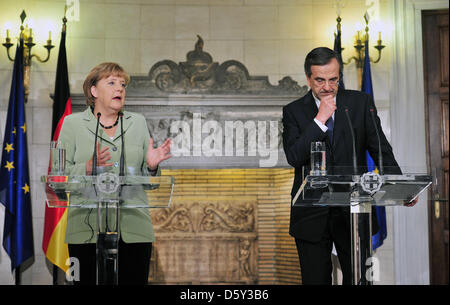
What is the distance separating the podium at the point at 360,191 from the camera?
258 centimetres

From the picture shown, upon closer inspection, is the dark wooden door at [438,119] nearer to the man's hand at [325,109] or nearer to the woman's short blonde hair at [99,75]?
the man's hand at [325,109]

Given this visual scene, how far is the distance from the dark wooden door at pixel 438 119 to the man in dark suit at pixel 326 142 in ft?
11.2

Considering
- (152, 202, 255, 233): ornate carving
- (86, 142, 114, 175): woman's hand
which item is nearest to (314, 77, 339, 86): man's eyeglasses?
(86, 142, 114, 175): woman's hand

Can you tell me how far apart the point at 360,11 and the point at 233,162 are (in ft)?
6.73

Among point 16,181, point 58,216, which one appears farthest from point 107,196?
point 16,181

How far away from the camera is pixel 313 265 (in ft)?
9.70

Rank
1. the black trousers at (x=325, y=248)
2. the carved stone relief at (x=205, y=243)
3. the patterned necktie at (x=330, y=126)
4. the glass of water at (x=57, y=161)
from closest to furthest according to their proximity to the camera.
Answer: the glass of water at (x=57, y=161) < the black trousers at (x=325, y=248) < the patterned necktie at (x=330, y=126) < the carved stone relief at (x=205, y=243)

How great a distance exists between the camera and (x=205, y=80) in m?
6.20

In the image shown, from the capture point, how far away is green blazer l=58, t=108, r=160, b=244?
9.88ft

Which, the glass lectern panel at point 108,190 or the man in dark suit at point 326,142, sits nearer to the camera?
the glass lectern panel at point 108,190

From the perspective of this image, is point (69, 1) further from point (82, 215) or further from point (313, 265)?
point (313, 265)

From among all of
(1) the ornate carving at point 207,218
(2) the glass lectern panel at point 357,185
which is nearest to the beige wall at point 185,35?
(1) the ornate carving at point 207,218
